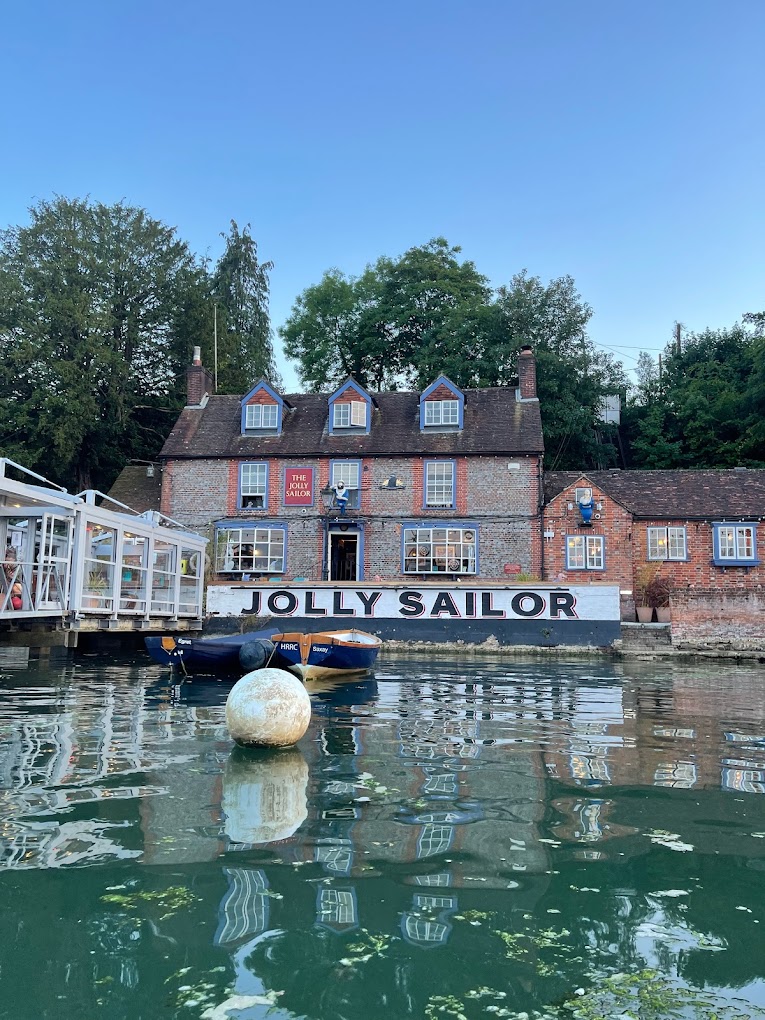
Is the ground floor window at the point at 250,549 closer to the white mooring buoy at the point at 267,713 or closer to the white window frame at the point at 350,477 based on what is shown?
the white window frame at the point at 350,477

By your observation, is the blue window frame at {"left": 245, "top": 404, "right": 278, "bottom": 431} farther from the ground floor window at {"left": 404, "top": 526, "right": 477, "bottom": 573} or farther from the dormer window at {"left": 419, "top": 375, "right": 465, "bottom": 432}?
the ground floor window at {"left": 404, "top": 526, "right": 477, "bottom": 573}

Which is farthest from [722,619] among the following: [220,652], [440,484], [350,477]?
[220,652]

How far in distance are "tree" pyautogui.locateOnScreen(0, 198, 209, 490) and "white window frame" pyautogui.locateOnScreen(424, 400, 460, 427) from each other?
58.5 feet

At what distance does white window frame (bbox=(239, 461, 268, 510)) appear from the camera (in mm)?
34344

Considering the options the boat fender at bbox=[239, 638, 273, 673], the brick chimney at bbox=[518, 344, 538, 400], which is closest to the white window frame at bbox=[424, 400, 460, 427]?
the brick chimney at bbox=[518, 344, 538, 400]

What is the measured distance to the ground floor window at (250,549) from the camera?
3344 centimetres

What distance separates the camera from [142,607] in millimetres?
23547

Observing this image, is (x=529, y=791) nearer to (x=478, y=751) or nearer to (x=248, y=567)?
(x=478, y=751)

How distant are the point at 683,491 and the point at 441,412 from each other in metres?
11.0

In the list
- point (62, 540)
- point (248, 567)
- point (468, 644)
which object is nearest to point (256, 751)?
point (62, 540)

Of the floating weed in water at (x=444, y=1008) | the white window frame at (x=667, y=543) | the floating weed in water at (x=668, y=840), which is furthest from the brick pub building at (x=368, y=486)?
the floating weed in water at (x=444, y=1008)

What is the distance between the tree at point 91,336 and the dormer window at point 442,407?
58.1 feet

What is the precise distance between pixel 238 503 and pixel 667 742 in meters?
25.9

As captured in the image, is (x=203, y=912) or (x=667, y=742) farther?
(x=667, y=742)
